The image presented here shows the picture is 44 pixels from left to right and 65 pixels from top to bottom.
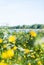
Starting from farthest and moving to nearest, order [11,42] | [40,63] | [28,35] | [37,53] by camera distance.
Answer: [28,35]
[37,53]
[11,42]
[40,63]

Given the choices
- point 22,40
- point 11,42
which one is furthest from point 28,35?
point 11,42

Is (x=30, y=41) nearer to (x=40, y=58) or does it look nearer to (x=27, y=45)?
(x=27, y=45)

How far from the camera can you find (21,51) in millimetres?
1556

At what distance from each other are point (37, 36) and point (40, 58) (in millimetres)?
226

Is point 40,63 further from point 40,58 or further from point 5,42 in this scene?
point 5,42

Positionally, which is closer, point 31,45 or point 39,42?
point 39,42

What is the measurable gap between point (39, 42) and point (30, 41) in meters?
0.27

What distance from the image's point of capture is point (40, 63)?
151cm

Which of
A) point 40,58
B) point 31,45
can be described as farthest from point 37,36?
point 40,58

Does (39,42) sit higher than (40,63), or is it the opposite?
(39,42)

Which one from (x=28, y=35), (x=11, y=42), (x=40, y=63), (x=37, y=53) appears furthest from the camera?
(x=28, y=35)

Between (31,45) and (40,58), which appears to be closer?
(40,58)

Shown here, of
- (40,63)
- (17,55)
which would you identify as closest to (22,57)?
(17,55)

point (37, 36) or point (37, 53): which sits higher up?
point (37, 36)
